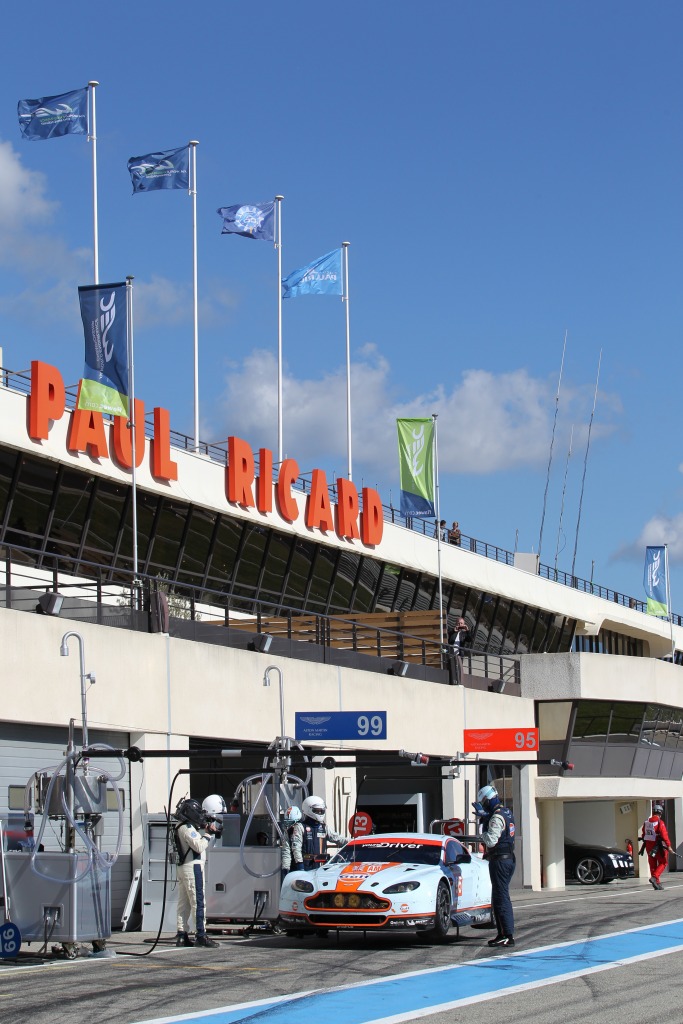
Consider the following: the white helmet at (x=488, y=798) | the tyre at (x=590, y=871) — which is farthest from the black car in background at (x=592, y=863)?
the white helmet at (x=488, y=798)

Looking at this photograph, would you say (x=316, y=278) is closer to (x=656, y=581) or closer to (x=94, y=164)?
(x=94, y=164)

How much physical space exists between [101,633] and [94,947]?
628 centimetres

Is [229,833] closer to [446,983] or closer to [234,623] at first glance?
[446,983]

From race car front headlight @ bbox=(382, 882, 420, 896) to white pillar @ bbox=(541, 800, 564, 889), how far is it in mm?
25864

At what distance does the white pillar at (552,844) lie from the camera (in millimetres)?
43047

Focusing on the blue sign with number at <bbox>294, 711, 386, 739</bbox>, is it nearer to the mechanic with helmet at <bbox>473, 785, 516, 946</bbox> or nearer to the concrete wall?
the concrete wall

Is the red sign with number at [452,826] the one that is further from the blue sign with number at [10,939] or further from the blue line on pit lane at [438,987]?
the blue sign with number at [10,939]

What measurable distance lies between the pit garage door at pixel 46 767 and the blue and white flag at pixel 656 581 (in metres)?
50.4

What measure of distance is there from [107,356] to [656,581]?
159 ft

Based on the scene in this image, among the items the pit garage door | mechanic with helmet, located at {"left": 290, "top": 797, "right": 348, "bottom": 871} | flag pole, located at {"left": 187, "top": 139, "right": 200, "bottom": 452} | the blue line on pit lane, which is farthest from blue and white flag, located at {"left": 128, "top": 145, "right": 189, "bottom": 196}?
the blue line on pit lane

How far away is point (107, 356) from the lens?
2811 centimetres

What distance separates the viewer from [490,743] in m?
31.7

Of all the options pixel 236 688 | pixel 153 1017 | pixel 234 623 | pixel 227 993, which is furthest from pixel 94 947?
pixel 234 623

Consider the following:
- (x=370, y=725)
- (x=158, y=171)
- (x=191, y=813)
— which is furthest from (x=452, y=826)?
(x=158, y=171)
